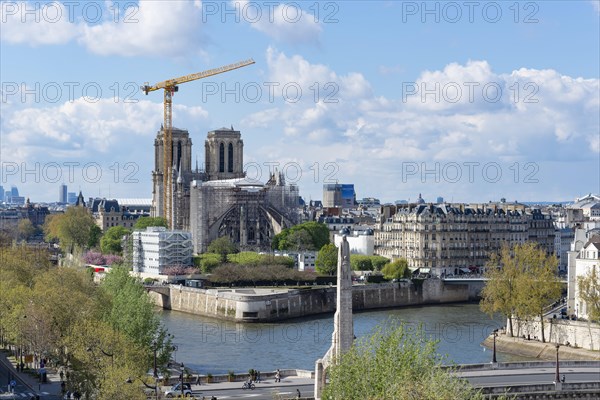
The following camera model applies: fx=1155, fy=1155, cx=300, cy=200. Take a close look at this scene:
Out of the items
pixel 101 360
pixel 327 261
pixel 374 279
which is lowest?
pixel 101 360

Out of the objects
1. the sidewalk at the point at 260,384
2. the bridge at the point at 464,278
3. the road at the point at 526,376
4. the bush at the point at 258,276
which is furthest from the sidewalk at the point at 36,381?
the bridge at the point at 464,278

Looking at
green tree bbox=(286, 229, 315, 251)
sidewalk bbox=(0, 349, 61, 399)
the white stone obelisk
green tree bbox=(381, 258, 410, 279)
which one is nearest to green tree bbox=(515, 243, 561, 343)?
sidewalk bbox=(0, 349, 61, 399)

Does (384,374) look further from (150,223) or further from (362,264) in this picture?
(150,223)

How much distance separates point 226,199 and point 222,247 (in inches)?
615

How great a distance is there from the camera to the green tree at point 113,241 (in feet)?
445

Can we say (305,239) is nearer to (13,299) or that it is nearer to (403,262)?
(403,262)

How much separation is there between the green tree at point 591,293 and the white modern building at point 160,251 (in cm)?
5603

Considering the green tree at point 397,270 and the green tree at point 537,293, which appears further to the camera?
the green tree at point 397,270

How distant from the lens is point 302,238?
403 feet

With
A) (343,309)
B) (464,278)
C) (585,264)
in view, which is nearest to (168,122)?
(464,278)

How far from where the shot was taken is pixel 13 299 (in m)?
56.4

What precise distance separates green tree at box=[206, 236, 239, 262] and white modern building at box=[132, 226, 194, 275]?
5947mm

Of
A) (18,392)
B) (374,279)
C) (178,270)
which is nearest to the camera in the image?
(18,392)

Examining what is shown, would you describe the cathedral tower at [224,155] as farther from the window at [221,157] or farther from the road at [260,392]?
the road at [260,392]
